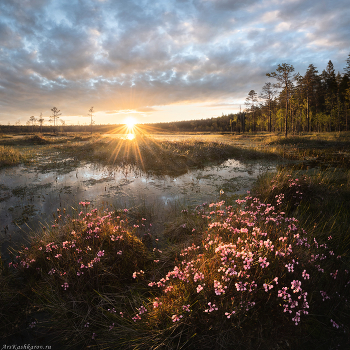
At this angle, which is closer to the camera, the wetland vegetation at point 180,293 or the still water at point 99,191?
the wetland vegetation at point 180,293

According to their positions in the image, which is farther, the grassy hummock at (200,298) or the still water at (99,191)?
the still water at (99,191)

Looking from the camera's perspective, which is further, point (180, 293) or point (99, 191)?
point (99, 191)

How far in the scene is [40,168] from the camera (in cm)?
1243

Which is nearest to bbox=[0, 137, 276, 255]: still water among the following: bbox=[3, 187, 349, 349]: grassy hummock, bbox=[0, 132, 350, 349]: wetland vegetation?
bbox=[0, 132, 350, 349]: wetland vegetation

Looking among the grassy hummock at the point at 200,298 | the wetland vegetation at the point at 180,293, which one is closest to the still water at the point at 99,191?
the wetland vegetation at the point at 180,293

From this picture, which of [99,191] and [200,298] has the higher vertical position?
[99,191]

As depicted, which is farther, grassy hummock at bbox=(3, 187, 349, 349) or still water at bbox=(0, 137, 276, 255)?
still water at bbox=(0, 137, 276, 255)

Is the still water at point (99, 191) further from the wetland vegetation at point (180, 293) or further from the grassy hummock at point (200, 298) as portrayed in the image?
the grassy hummock at point (200, 298)

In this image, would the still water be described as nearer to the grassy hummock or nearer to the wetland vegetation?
the wetland vegetation

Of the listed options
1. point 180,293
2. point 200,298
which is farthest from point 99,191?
point 200,298

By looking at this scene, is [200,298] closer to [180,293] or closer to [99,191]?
[180,293]

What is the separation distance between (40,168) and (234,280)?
13.9 metres

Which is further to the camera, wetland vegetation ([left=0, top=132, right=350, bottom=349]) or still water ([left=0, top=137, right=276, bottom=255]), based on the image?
still water ([left=0, top=137, right=276, bottom=255])

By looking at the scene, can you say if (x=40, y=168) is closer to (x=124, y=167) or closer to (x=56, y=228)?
(x=124, y=167)
